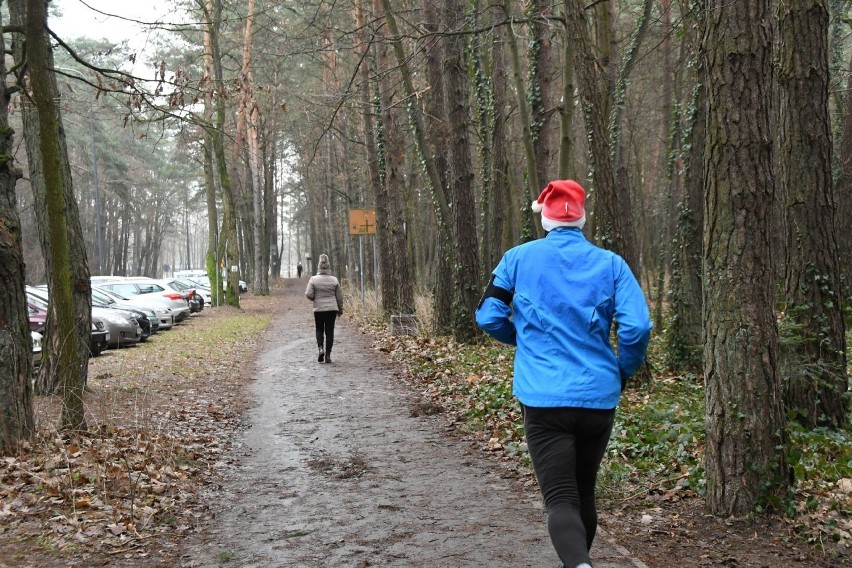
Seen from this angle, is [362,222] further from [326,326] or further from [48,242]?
[48,242]

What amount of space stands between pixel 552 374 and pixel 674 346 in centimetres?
916

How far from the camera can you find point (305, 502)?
6414mm

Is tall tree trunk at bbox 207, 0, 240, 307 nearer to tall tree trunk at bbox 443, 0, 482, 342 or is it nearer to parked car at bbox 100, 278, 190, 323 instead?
parked car at bbox 100, 278, 190, 323

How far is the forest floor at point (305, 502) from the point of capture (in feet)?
16.7

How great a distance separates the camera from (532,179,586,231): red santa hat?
4074mm

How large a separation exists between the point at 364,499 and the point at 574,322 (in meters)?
3.27

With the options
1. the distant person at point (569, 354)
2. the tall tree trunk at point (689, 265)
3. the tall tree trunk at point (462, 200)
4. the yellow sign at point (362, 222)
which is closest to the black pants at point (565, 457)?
the distant person at point (569, 354)

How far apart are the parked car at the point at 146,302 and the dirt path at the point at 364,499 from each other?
45.9 ft

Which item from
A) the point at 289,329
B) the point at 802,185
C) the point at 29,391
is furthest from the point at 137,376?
the point at 289,329

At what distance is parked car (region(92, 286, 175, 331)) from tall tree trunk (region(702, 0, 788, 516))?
20.4 meters

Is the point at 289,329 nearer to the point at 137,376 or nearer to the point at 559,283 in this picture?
the point at 137,376

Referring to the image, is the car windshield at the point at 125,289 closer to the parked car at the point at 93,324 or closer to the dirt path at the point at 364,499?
the parked car at the point at 93,324

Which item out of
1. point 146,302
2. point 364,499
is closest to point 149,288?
point 146,302

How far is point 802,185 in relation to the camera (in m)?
8.00
